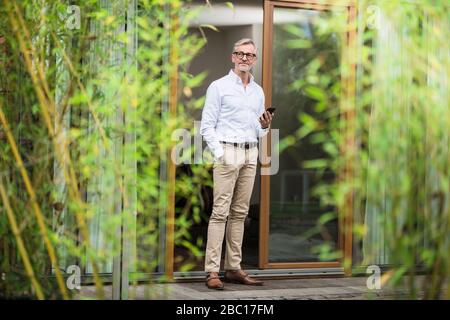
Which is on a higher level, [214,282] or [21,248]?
[21,248]

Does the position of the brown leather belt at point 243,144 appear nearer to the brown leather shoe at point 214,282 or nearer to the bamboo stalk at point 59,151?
the brown leather shoe at point 214,282

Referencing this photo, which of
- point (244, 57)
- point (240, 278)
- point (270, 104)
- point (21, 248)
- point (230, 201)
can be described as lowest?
point (240, 278)

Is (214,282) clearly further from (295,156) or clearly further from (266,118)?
(295,156)

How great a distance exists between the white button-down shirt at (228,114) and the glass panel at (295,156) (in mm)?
1382

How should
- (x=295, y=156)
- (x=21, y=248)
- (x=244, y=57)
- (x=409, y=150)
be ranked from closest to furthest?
(x=409, y=150) → (x=21, y=248) → (x=244, y=57) → (x=295, y=156)

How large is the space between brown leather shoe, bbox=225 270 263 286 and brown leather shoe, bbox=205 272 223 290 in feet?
0.80

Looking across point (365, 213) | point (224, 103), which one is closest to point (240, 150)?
point (224, 103)

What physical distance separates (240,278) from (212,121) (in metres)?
1.17

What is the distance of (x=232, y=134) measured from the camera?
5641 mm

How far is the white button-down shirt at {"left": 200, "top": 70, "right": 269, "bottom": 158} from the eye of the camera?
5555mm

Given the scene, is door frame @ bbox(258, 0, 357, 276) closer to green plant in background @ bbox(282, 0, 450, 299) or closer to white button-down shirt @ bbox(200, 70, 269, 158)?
white button-down shirt @ bbox(200, 70, 269, 158)

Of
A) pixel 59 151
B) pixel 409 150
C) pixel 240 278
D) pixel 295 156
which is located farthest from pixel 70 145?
pixel 295 156

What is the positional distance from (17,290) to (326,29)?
201cm

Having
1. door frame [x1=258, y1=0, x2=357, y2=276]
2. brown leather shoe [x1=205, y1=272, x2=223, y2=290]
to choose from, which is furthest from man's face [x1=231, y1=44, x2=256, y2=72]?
brown leather shoe [x1=205, y1=272, x2=223, y2=290]
